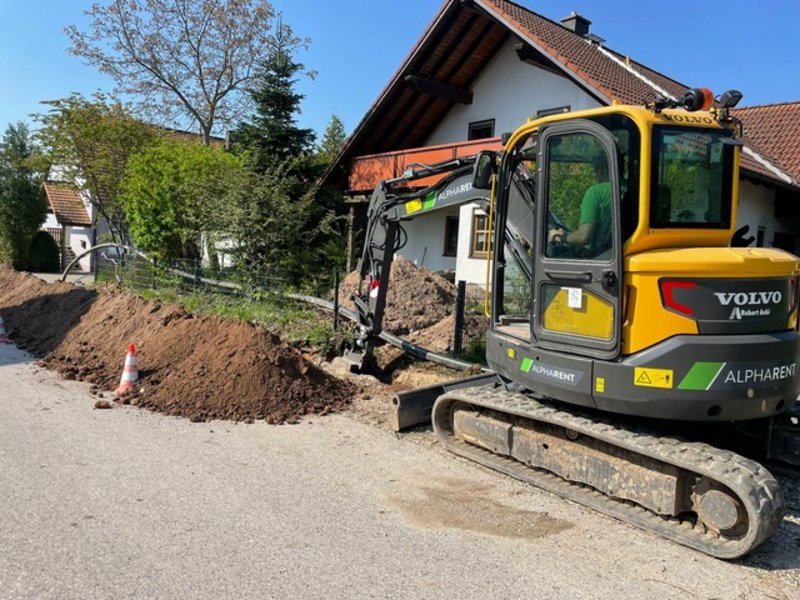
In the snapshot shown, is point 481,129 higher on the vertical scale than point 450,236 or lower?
higher

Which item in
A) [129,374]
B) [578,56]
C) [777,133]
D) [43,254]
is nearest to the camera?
[129,374]

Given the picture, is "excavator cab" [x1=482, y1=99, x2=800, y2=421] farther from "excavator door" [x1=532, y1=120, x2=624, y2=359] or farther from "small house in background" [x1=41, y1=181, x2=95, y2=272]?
"small house in background" [x1=41, y1=181, x2=95, y2=272]

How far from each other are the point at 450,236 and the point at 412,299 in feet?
23.2

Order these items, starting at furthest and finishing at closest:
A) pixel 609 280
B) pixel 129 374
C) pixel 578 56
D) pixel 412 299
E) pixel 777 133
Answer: pixel 777 133 < pixel 578 56 < pixel 412 299 < pixel 129 374 < pixel 609 280

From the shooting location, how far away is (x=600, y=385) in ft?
14.6

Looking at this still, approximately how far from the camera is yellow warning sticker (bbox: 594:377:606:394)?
4.43m

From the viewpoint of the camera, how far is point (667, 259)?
413 cm

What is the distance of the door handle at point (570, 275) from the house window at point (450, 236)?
13252mm

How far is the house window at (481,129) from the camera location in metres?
17.0

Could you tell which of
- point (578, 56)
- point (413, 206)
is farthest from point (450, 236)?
point (413, 206)

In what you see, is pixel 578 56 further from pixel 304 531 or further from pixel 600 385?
pixel 304 531

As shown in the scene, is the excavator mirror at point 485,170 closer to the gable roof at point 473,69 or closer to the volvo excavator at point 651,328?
the volvo excavator at point 651,328

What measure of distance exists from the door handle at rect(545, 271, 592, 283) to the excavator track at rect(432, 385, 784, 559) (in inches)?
42.6

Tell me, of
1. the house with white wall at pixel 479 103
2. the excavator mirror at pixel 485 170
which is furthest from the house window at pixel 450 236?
the excavator mirror at pixel 485 170
